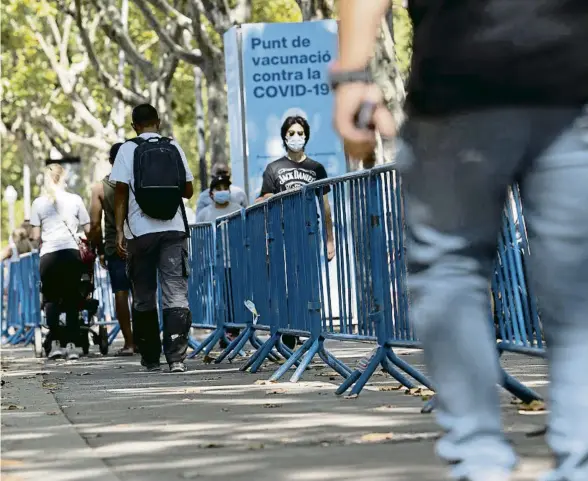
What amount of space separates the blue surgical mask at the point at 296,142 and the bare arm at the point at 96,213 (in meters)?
2.28

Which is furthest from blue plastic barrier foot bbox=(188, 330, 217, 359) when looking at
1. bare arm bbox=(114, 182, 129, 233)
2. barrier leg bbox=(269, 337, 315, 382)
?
barrier leg bbox=(269, 337, 315, 382)

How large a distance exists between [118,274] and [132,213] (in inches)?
142

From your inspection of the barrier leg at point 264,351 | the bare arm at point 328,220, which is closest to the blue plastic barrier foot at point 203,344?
the barrier leg at point 264,351

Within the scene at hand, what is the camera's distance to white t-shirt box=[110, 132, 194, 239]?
11828mm

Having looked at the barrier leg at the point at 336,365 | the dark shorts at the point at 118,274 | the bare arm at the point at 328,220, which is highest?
the dark shorts at the point at 118,274

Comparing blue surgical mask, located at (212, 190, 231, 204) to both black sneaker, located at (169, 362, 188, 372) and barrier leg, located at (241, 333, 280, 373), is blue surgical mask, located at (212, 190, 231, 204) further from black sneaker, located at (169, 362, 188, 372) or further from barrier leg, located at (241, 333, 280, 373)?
barrier leg, located at (241, 333, 280, 373)

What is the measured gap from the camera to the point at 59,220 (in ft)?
51.6

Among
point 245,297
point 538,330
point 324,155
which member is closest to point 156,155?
point 245,297

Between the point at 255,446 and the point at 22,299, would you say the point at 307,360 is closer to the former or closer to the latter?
the point at 255,446

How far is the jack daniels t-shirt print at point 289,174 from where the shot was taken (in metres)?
13.5

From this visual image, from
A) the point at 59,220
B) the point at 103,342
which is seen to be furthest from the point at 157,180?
the point at 103,342

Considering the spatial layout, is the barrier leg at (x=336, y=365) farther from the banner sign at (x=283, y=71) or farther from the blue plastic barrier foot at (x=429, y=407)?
the banner sign at (x=283, y=71)

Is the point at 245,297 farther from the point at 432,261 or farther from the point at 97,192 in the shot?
the point at 432,261

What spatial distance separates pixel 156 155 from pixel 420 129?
7970mm
